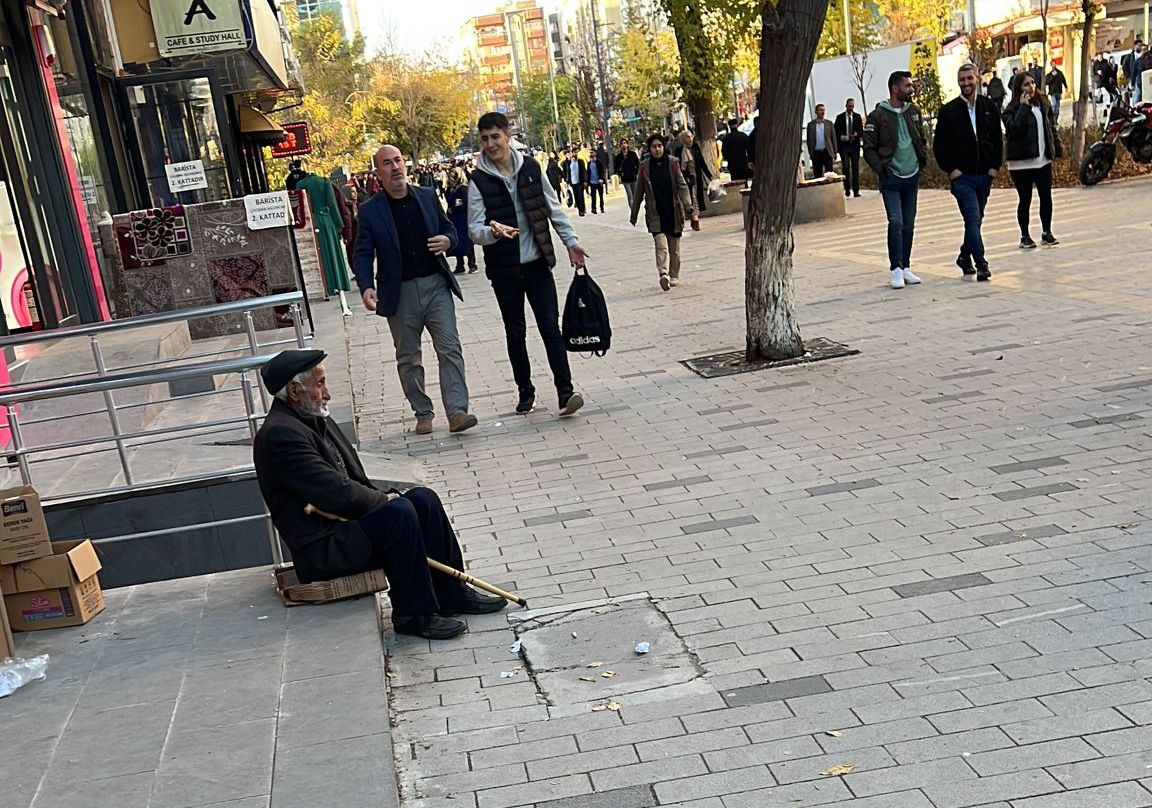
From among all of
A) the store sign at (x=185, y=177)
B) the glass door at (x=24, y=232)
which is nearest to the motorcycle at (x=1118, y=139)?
the store sign at (x=185, y=177)

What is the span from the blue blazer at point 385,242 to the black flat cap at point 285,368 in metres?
3.78

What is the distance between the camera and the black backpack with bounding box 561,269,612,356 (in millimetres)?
9414

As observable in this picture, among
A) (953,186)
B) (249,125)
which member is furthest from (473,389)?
(249,125)

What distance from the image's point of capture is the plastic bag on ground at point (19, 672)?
15.9ft

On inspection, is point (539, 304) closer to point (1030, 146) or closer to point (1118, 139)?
point (1030, 146)

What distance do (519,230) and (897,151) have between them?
16.7ft

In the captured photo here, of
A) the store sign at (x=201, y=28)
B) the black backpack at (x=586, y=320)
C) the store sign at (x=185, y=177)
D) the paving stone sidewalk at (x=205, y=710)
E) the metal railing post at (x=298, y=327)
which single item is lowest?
the paving stone sidewalk at (x=205, y=710)

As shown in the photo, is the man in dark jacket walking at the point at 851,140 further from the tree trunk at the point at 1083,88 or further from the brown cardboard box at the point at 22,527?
the brown cardboard box at the point at 22,527

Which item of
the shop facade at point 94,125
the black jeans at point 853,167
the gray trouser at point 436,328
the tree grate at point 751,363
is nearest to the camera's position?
the gray trouser at point 436,328

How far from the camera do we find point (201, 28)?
1587cm

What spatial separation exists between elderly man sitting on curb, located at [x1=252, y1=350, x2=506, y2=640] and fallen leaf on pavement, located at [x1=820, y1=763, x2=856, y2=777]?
1920mm

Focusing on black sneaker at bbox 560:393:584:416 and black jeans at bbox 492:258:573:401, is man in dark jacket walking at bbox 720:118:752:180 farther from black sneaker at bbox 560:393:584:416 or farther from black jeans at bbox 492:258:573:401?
black sneaker at bbox 560:393:584:416

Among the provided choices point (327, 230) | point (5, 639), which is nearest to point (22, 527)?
point (5, 639)

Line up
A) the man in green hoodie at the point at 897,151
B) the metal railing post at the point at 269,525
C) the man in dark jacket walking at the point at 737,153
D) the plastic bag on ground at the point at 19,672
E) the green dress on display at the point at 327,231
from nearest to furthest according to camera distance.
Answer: the plastic bag on ground at the point at 19,672
the metal railing post at the point at 269,525
the man in green hoodie at the point at 897,151
the green dress on display at the point at 327,231
the man in dark jacket walking at the point at 737,153
